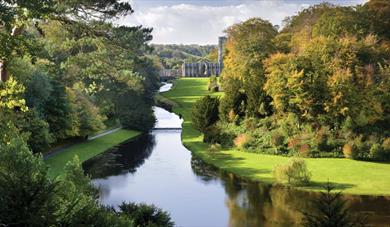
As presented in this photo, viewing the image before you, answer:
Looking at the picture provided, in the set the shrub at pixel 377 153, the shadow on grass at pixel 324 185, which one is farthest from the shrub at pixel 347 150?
the shadow on grass at pixel 324 185

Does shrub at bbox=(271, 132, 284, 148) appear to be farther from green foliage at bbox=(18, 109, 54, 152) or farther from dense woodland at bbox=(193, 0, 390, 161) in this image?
green foliage at bbox=(18, 109, 54, 152)

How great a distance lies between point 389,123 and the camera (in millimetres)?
47594

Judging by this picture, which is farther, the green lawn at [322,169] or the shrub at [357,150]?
the shrub at [357,150]

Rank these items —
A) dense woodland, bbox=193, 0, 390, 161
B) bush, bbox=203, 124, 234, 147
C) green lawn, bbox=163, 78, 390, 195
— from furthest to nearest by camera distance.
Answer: bush, bbox=203, 124, 234, 147 < dense woodland, bbox=193, 0, 390, 161 < green lawn, bbox=163, 78, 390, 195

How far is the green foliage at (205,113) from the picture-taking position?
5719 cm

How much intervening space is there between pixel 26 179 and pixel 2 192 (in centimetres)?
68

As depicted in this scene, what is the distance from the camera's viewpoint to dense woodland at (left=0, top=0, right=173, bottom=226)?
38.6 feet

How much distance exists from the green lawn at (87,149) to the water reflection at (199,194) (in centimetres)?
166

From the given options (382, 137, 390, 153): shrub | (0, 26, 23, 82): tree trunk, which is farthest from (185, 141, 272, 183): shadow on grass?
(0, 26, 23, 82): tree trunk

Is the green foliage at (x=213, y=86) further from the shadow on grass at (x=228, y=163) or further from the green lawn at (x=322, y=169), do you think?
the green lawn at (x=322, y=169)

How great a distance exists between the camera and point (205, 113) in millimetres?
57156

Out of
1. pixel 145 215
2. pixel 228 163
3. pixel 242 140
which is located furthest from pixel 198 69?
pixel 145 215

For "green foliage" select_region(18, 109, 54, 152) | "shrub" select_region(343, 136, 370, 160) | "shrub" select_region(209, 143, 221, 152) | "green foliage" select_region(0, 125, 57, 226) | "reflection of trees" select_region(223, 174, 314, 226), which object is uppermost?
"green foliage" select_region(0, 125, 57, 226)

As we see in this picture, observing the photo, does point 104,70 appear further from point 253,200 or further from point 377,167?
point 377,167
